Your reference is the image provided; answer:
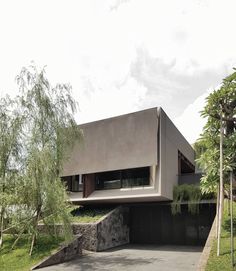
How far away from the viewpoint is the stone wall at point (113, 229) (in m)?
19.9

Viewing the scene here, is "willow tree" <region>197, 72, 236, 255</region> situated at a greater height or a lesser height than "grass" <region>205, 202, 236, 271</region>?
greater

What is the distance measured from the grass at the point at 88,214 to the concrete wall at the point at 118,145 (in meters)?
2.77

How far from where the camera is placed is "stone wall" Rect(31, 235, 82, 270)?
1554 centimetres

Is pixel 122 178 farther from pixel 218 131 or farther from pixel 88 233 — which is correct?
pixel 218 131

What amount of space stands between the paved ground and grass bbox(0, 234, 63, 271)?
106cm

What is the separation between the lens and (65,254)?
16.7m

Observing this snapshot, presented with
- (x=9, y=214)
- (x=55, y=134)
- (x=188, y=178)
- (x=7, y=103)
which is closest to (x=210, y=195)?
(x=188, y=178)

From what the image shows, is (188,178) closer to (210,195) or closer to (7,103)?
(210,195)

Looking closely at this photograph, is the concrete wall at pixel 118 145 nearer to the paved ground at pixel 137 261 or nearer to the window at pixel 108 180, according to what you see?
the window at pixel 108 180

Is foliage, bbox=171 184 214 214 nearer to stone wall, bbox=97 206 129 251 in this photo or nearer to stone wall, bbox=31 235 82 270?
stone wall, bbox=97 206 129 251

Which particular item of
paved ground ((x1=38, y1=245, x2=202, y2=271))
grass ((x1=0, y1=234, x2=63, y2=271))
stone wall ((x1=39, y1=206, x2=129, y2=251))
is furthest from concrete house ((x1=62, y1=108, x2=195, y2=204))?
grass ((x1=0, y1=234, x2=63, y2=271))

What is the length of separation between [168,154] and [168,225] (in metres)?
5.31

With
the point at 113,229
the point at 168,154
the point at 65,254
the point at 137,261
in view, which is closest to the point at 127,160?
the point at 168,154

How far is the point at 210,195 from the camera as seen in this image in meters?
20.3
